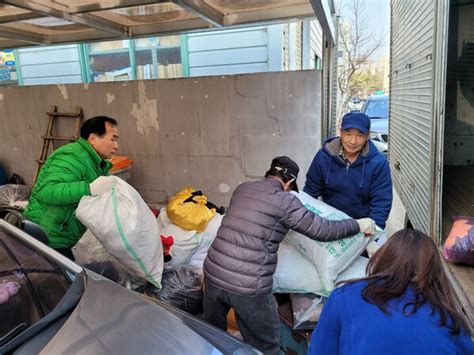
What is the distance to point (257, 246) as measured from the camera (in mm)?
2191

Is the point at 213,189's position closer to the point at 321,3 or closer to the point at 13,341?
the point at 321,3

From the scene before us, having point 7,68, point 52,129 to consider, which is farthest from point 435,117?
point 7,68

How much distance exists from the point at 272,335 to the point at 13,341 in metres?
1.39

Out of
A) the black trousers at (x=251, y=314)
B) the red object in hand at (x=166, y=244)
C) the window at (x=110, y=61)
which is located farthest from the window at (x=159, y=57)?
the black trousers at (x=251, y=314)

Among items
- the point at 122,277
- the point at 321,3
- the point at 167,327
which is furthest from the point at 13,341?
the point at 321,3

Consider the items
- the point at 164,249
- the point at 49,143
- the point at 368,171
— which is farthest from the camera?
the point at 49,143

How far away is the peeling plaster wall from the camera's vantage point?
5.19 meters

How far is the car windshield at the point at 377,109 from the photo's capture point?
9.80 m

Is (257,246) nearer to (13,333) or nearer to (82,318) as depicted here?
(82,318)

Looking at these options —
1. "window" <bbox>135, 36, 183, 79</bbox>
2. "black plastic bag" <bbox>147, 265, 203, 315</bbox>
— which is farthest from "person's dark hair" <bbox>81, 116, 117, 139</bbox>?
"window" <bbox>135, 36, 183, 79</bbox>

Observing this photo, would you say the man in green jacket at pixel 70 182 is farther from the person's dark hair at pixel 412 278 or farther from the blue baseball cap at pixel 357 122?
the person's dark hair at pixel 412 278

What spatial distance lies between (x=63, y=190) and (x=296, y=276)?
1.67 m

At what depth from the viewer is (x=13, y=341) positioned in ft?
5.38

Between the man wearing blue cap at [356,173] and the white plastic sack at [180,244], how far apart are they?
4.07 ft
